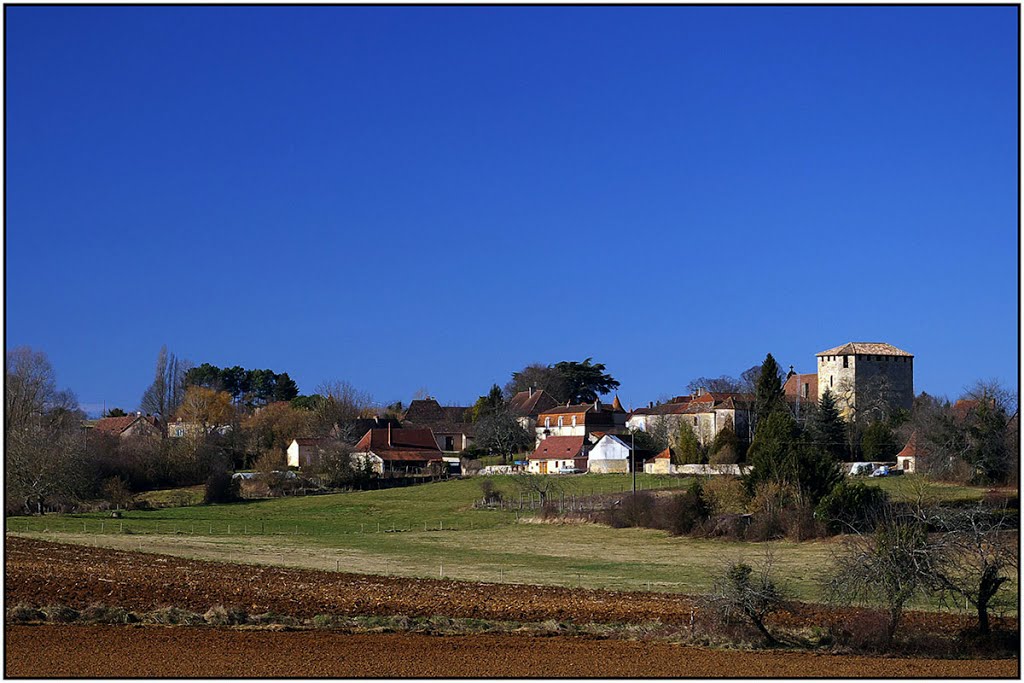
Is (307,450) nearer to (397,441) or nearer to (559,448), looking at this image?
(397,441)

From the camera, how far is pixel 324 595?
30578mm

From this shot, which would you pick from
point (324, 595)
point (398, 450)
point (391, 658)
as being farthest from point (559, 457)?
point (391, 658)

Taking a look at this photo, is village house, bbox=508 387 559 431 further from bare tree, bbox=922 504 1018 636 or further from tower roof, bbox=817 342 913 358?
bare tree, bbox=922 504 1018 636

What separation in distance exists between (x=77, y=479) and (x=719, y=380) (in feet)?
234

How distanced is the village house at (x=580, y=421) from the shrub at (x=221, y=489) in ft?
105

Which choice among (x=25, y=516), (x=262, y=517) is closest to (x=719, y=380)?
(x=262, y=517)

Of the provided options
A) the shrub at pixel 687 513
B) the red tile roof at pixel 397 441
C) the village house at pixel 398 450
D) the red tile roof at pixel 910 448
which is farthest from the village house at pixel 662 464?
the shrub at pixel 687 513

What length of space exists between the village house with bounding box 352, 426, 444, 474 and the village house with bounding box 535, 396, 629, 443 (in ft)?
35.6

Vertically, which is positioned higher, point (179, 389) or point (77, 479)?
point (179, 389)

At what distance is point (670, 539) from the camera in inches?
2068

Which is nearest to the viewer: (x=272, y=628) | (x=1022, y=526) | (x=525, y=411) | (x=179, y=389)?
(x=1022, y=526)

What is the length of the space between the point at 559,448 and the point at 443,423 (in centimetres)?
2433

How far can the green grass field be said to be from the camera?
1553 inches

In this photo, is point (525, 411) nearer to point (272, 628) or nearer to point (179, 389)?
point (179, 389)
